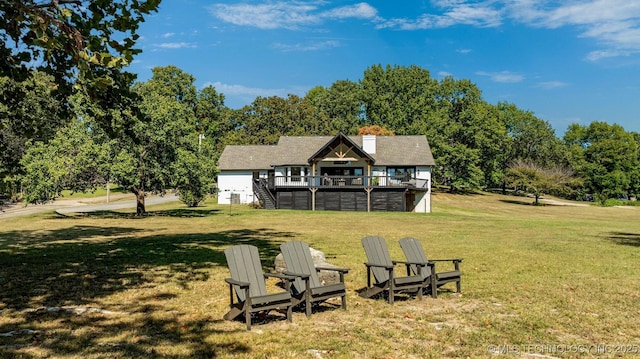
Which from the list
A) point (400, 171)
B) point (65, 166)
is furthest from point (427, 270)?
point (400, 171)

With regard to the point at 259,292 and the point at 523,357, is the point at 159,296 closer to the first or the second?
the point at 259,292

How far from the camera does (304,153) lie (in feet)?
156

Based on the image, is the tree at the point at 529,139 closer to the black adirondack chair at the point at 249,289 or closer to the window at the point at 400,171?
the window at the point at 400,171

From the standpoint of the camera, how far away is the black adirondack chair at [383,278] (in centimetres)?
889

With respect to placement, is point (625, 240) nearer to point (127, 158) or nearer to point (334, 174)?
point (127, 158)

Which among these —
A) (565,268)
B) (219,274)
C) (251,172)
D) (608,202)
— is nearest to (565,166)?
(608,202)

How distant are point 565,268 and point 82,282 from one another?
12123 millimetres

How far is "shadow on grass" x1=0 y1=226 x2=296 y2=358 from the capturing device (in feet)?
21.1

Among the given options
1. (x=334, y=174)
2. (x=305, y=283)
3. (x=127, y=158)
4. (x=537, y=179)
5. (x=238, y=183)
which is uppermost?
(x=127, y=158)

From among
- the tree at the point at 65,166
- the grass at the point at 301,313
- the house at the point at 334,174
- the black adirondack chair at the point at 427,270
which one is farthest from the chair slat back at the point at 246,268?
the house at the point at 334,174

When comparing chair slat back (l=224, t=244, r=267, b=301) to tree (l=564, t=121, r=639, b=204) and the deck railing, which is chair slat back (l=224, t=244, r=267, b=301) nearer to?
the deck railing

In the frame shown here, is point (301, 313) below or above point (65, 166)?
below

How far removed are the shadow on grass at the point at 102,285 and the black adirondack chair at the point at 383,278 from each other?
3.08 metres

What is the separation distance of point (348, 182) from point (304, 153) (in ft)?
20.8
